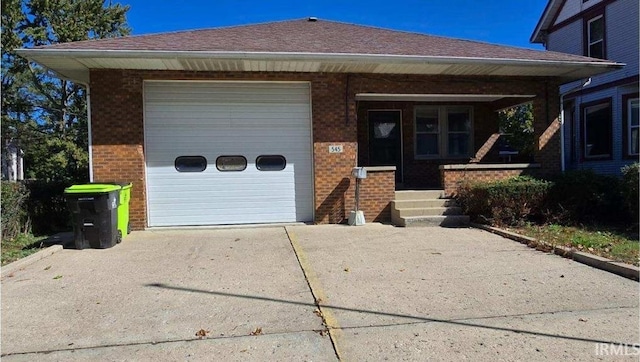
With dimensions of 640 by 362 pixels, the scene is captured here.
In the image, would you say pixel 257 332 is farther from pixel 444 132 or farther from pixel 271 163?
pixel 444 132

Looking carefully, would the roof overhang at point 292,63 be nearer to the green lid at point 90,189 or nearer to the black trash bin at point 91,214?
the green lid at point 90,189

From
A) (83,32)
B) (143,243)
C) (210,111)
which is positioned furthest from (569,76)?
(83,32)

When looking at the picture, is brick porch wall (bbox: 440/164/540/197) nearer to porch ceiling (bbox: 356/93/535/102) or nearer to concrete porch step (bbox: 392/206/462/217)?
concrete porch step (bbox: 392/206/462/217)

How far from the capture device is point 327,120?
1024cm

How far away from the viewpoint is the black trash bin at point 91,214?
7637mm

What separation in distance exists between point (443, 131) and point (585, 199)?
4898mm

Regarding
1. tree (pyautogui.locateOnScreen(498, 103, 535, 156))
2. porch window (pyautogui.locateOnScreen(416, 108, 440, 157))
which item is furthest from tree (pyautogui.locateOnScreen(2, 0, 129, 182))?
tree (pyautogui.locateOnScreen(498, 103, 535, 156))

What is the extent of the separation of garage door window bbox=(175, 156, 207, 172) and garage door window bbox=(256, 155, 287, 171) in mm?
1194

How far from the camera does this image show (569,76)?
36.5ft

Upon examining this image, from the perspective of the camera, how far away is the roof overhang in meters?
8.49

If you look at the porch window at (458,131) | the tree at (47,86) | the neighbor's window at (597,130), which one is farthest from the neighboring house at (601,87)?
the tree at (47,86)

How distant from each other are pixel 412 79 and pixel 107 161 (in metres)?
6.87

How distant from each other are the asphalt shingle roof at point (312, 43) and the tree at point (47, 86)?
14.2 meters

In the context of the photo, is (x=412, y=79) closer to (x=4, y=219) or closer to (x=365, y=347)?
(x=365, y=347)
